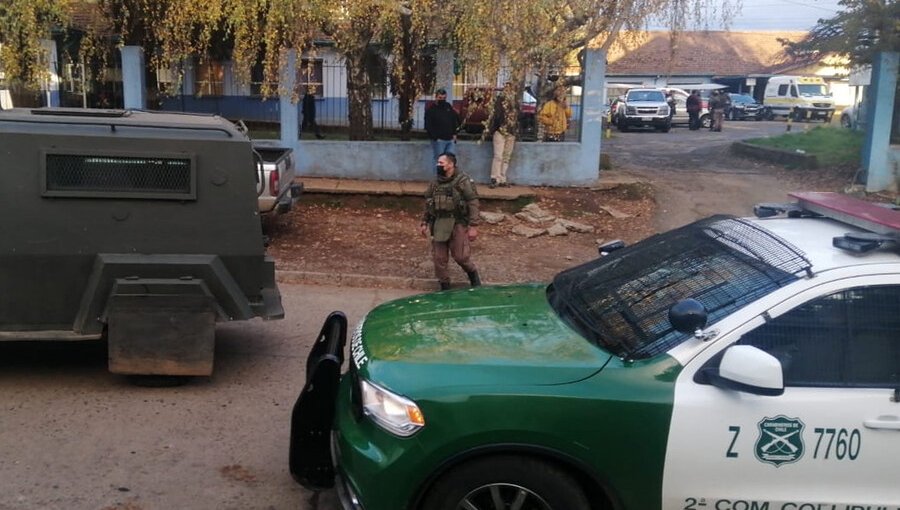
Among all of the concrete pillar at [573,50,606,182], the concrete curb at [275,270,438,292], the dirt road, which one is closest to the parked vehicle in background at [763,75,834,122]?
the dirt road

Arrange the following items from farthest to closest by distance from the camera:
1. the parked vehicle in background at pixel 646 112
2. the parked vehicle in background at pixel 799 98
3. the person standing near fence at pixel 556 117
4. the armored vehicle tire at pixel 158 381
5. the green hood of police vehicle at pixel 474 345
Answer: the parked vehicle in background at pixel 799 98 < the parked vehicle in background at pixel 646 112 < the person standing near fence at pixel 556 117 < the armored vehicle tire at pixel 158 381 < the green hood of police vehicle at pixel 474 345

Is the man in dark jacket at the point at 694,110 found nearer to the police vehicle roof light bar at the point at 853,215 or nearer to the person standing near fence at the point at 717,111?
the person standing near fence at the point at 717,111

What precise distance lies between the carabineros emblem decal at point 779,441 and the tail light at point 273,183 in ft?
26.5

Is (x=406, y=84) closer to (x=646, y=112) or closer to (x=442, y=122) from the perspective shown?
(x=442, y=122)

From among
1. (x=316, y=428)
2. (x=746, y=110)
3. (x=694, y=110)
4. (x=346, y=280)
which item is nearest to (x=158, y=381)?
(x=316, y=428)

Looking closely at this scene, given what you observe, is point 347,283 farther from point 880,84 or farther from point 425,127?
point 880,84

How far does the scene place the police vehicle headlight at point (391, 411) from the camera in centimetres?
348

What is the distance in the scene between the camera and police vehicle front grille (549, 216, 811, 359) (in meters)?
3.69

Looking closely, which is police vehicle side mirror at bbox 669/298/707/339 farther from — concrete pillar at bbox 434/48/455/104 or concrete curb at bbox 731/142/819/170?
concrete curb at bbox 731/142/819/170

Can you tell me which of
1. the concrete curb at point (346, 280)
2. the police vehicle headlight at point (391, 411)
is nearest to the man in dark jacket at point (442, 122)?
the concrete curb at point (346, 280)

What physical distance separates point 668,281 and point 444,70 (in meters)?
11.4

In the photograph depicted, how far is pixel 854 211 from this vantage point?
4.28 m

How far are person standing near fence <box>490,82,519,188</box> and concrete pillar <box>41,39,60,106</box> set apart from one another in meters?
7.30

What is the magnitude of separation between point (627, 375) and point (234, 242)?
334cm
